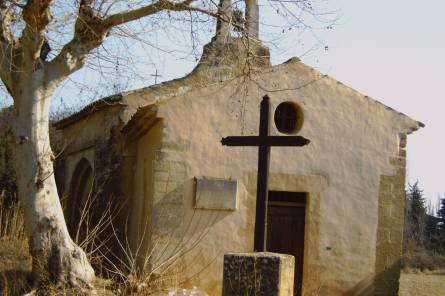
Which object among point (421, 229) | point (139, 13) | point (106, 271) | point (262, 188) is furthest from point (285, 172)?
point (421, 229)

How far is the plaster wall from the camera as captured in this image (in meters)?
11.5

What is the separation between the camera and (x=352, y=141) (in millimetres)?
12367

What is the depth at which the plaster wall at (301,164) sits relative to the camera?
451 inches

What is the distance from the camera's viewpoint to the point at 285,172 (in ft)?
39.2

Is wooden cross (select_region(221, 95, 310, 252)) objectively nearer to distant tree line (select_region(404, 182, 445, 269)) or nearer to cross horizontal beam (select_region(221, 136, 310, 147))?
cross horizontal beam (select_region(221, 136, 310, 147))

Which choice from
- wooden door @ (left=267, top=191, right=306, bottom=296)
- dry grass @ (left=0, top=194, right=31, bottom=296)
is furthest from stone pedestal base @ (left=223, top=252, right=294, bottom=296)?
wooden door @ (left=267, top=191, right=306, bottom=296)

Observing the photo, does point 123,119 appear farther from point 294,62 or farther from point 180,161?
point 294,62

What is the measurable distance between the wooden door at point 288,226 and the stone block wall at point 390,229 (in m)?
1.43

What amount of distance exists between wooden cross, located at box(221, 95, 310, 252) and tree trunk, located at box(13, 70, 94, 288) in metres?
2.72

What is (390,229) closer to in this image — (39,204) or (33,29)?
(39,204)

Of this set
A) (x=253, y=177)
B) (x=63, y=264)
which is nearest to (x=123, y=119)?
(x=253, y=177)

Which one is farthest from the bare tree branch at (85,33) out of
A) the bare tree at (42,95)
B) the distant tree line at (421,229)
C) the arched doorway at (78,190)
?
the distant tree line at (421,229)

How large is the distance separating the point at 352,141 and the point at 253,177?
6.70 ft

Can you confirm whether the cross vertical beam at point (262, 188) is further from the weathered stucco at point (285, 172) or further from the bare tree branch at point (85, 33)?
the weathered stucco at point (285, 172)
